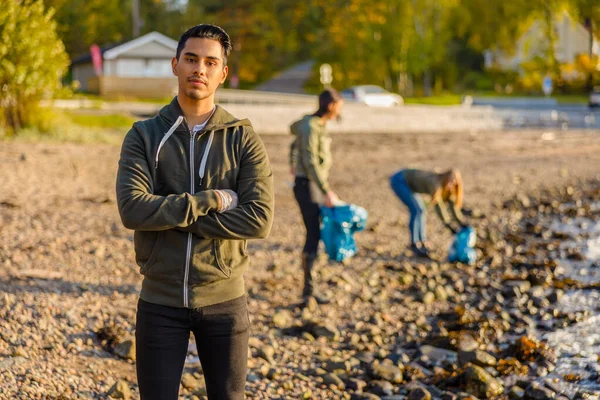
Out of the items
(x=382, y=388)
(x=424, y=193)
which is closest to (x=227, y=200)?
(x=382, y=388)

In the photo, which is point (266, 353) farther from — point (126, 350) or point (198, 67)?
point (198, 67)

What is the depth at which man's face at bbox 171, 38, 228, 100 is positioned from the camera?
3.00 metres

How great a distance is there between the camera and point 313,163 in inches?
274

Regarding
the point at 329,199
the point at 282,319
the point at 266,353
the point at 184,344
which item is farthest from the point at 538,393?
the point at 184,344

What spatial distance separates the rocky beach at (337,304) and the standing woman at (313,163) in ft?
2.78

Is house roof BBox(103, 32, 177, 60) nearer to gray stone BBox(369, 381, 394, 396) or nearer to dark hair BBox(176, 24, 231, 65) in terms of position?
gray stone BBox(369, 381, 394, 396)

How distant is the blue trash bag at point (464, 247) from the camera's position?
9828mm

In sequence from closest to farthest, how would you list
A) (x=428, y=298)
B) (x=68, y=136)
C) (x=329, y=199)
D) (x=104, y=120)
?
(x=329, y=199), (x=428, y=298), (x=68, y=136), (x=104, y=120)

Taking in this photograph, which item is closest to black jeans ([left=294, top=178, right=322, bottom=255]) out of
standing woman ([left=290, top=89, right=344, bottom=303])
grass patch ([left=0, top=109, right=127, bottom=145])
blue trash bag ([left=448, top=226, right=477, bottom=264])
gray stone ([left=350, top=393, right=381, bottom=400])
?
standing woman ([left=290, top=89, right=344, bottom=303])

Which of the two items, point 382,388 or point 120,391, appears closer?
point 120,391

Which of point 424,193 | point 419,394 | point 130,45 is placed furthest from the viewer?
point 130,45

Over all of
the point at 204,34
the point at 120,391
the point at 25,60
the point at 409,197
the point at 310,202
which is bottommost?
the point at 120,391

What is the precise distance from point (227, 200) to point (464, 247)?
7.31 meters

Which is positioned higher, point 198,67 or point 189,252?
point 198,67
